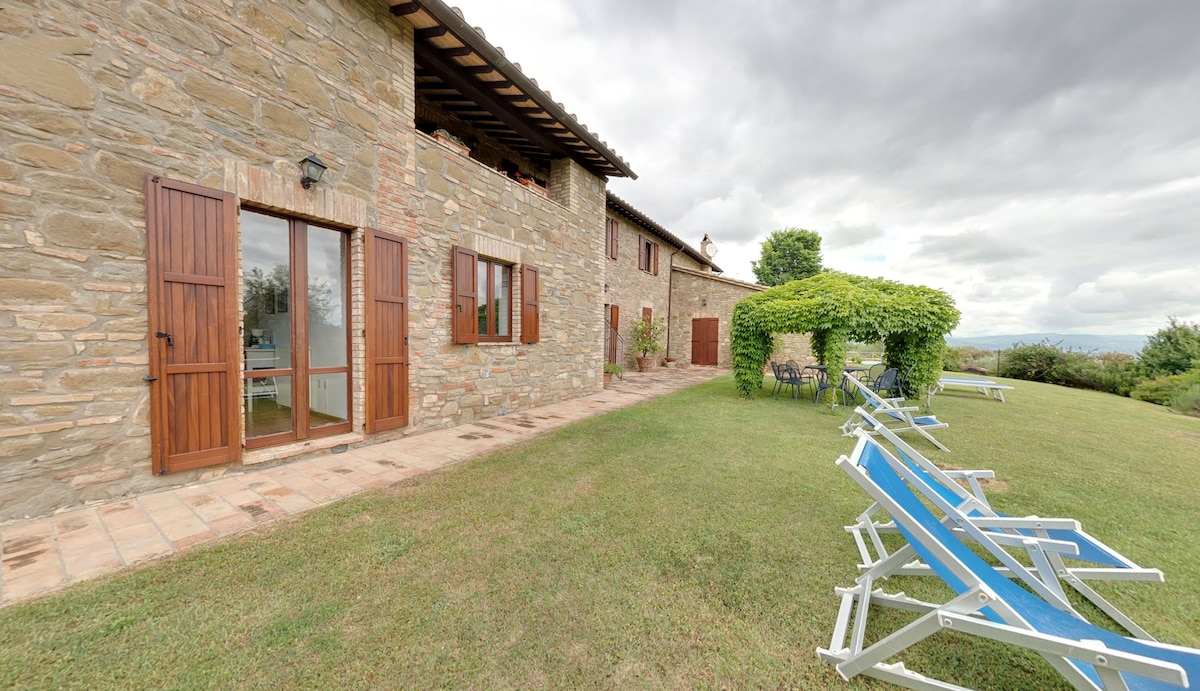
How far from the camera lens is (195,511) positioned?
2.79 m

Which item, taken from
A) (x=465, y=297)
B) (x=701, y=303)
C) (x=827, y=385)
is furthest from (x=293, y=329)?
(x=701, y=303)

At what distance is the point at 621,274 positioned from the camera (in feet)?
41.3

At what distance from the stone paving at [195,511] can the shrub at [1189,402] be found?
14518 millimetres

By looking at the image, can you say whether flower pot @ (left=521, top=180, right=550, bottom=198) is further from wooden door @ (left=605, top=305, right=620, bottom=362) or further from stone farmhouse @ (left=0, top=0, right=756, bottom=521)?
wooden door @ (left=605, top=305, right=620, bottom=362)

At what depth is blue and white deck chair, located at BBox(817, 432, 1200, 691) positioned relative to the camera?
1.09 meters

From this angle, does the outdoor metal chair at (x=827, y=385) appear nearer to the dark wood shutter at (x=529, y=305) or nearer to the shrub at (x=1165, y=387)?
the dark wood shutter at (x=529, y=305)

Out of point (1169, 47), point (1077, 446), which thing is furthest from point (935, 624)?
point (1169, 47)

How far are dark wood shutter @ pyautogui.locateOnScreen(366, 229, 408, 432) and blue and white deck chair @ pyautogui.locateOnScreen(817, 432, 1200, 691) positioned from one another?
183 inches

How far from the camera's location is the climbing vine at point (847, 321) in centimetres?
725

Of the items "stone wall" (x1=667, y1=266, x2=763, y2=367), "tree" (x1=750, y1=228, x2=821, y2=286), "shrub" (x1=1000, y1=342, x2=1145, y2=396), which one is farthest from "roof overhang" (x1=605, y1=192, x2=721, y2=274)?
"shrub" (x1=1000, y1=342, x2=1145, y2=396)

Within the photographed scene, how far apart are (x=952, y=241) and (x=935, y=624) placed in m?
50.6

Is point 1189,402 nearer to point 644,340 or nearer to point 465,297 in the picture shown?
point 644,340

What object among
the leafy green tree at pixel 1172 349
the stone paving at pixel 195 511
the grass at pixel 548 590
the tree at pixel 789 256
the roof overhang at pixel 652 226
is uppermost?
the tree at pixel 789 256

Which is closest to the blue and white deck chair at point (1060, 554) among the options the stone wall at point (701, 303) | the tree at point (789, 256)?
the stone wall at point (701, 303)
